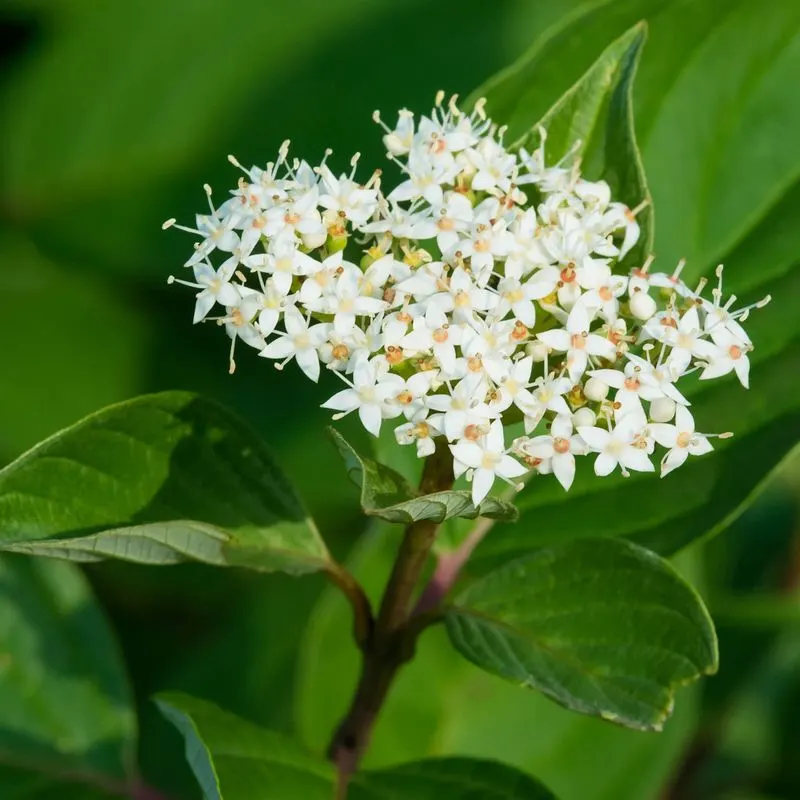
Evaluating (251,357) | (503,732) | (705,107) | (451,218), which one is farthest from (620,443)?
(251,357)

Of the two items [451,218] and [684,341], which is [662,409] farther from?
[451,218]

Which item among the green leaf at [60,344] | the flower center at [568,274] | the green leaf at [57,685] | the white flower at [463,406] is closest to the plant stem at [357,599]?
the white flower at [463,406]

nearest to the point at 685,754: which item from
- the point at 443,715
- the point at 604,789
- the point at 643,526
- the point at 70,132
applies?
the point at 604,789

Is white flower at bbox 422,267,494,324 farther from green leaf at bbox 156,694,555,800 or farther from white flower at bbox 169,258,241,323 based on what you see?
green leaf at bbox 156,694,555,800

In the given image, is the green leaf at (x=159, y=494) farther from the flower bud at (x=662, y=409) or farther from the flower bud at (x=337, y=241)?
the flower bud at (x=662, y=409)

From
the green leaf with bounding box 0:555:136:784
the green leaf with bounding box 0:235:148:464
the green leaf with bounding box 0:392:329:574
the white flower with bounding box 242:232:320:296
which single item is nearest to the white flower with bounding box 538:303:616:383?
the white flower with bounding box 242:232:320:296

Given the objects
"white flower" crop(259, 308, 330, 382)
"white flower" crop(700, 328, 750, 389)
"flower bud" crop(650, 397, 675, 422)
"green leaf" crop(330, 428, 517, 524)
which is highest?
"white flower" crop(259, 308, 330, 382)

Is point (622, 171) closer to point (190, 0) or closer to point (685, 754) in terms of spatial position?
point (685, 754)
